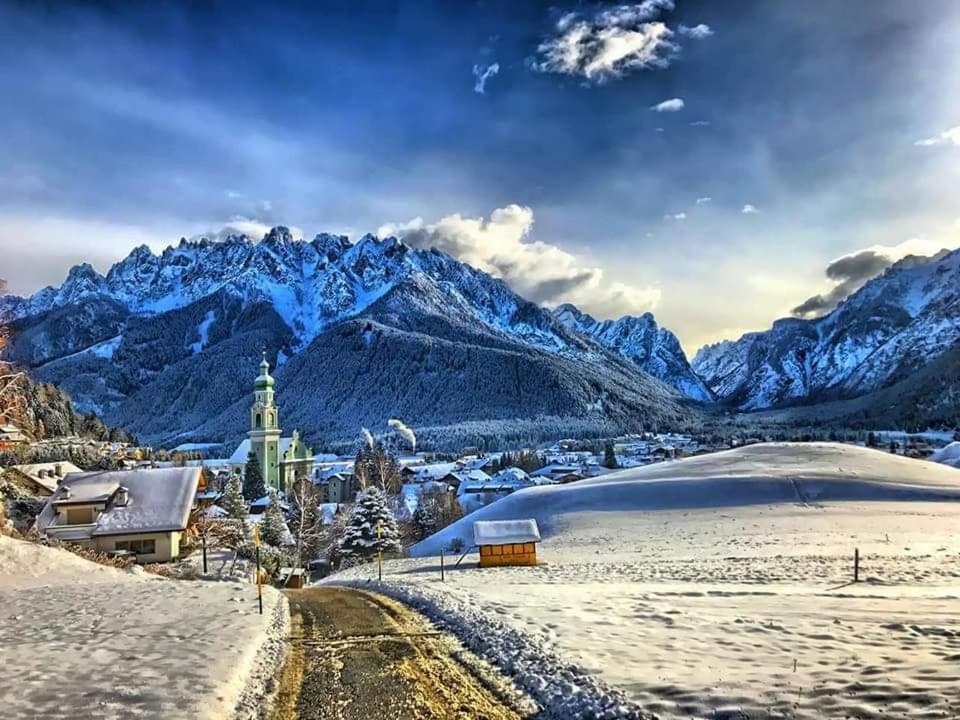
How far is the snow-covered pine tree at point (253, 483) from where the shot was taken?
96.5 m

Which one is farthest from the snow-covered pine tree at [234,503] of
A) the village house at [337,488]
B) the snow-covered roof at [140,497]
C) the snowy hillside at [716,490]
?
the village house at [337,488]

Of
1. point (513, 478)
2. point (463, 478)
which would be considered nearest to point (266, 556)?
point (513, 478)

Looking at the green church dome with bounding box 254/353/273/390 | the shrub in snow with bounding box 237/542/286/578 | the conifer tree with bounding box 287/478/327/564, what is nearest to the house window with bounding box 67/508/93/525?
the shrub in snow with bounding box 237/542/286/578

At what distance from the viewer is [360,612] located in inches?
787

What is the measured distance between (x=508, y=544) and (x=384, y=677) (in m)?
28.9

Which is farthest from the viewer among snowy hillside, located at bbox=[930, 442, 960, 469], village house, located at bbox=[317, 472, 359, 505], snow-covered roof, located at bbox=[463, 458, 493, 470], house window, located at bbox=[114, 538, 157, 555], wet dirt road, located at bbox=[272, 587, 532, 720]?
snow-covered roof, located at bbox=[463, 458, 493, 470]

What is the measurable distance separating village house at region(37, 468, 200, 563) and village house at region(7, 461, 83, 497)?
5.96 m

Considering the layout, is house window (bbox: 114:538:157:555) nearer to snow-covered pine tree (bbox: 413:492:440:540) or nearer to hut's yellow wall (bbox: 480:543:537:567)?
hut's yellow wall (bbox: 480:543:537:567)

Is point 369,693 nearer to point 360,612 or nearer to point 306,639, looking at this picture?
point 306,639

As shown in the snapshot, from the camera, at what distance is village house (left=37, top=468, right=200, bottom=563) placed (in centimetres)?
3916

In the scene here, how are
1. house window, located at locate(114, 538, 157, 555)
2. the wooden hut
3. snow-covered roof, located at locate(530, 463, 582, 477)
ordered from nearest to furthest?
house window, located at locate(114, 538, 157, 555) → the wooden hut → snow-covered roof, located at locate(530, 463, 582, 477)

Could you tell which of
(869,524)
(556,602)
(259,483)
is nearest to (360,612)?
(556,602)

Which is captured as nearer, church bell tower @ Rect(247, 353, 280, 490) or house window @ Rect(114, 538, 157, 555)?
house window @ Rect(114, 538, 157, 555)

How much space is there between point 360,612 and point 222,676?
835 centimetres
